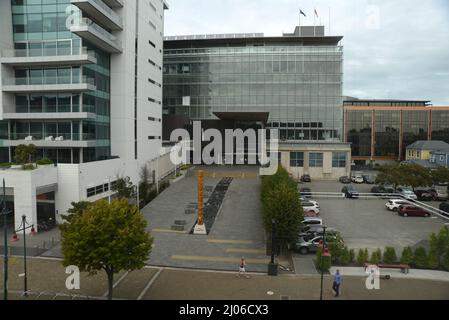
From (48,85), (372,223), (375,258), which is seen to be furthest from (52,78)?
(372,223)

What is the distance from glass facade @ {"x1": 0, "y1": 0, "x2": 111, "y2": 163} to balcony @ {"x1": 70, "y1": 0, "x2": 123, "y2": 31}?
3.89ft

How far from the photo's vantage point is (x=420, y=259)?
21578mm

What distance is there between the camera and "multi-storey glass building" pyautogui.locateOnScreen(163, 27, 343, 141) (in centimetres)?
6525

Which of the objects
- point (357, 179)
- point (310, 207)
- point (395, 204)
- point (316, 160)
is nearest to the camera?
point (310, 207)

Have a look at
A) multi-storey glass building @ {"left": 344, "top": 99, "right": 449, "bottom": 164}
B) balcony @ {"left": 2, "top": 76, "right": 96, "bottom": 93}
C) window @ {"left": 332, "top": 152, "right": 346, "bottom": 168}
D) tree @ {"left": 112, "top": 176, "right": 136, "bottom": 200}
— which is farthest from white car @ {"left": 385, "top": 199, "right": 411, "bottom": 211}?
multi-storey glass building @ {"left": 344, "top": 99, "right": 449, "bottom": 164}

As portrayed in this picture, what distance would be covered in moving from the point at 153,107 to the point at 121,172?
13855 millimetres

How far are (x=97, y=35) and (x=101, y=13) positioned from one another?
2.50 m

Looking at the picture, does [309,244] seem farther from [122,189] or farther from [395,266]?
[122,189]

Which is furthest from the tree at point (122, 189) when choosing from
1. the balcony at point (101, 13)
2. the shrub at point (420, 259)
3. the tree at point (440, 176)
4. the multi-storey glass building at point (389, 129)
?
the multi-storey glass building at point (389, 129)

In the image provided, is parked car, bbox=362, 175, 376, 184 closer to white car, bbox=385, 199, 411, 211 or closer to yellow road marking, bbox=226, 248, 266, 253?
white car, bbox=385, 199, 411, 211

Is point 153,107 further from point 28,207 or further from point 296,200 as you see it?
point 296,200

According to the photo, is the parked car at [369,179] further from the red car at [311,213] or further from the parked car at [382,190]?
the red car at [311,213]

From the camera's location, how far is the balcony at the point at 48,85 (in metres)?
33.1

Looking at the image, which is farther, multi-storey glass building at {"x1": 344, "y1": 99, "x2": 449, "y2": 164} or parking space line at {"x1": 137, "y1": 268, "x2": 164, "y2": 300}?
multi-storey glass building at {"x1": 344, "y1": 99, "x2": 449, "y2": 164}
